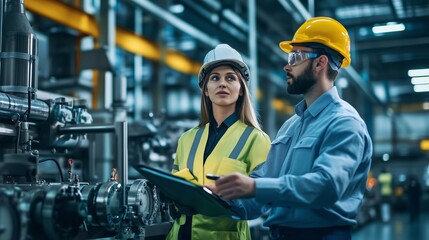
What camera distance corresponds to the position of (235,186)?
1.49 metres

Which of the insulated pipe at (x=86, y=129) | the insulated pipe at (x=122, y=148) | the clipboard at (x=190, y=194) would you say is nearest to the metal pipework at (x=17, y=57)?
the insulated pipe at (x=86, y=129)

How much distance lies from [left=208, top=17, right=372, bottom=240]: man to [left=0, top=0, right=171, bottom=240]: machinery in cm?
40

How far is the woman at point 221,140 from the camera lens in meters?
1.96

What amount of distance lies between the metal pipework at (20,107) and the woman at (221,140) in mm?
687

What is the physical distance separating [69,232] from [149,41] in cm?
767

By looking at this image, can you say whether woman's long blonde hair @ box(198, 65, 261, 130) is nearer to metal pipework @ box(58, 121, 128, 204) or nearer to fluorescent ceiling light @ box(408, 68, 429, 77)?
metal pipework @ box(58, 121, 128, 204)

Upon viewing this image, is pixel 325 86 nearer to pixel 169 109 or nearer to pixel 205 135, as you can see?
pixel 205 135

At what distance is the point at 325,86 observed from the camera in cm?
186

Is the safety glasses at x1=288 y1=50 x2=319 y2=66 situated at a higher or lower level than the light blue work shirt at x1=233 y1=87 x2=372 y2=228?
higher

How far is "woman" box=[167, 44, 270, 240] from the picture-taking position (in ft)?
6.43

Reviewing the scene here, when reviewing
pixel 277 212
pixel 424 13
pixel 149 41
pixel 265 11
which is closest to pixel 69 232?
pixel 277 212

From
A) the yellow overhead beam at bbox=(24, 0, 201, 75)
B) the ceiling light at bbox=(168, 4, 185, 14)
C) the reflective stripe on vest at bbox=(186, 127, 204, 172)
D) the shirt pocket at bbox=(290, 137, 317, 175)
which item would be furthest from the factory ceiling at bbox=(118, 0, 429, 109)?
the shirt pocket at bbox=(290, 137, 317, 175)

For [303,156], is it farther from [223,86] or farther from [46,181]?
[46,181]

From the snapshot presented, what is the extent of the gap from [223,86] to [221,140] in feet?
0.70
